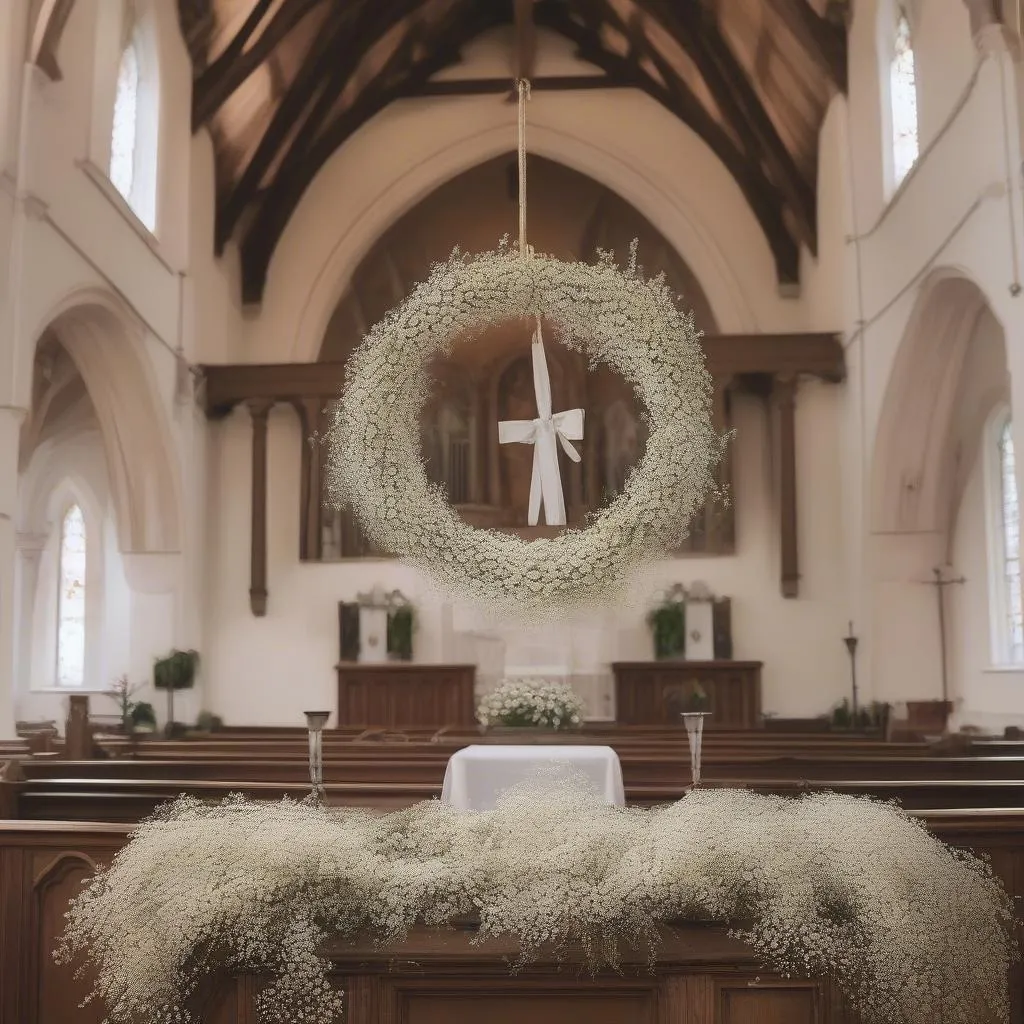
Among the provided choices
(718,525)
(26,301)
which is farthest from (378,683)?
(26,301)

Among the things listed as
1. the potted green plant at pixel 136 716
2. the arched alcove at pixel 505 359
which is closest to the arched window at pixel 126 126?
the arched alcove at pixel 505 359

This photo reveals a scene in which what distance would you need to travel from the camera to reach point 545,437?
7316mm

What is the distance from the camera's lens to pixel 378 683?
1593cm

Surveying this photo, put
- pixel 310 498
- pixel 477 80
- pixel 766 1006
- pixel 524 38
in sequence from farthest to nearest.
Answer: pixel 477 80 < pixel 310 498 < pixel 524 38 < pixel 766 1006

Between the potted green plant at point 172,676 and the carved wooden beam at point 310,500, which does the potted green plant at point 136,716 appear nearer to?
the potted green plant at point 172,676

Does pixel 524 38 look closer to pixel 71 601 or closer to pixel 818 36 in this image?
pixel 818 36

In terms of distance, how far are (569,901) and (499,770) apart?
11.6ft

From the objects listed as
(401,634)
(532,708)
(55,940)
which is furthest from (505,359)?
(55,940)

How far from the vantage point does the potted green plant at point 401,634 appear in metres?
16.2

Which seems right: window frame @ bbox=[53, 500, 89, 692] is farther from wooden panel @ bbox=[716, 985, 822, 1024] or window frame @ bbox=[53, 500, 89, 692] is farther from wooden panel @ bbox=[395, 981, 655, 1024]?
wooden panel @ bbox=[716, 985, 822, 1024]

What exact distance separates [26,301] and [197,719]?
6.66 metres

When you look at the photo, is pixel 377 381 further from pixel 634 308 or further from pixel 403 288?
pixel 403 288

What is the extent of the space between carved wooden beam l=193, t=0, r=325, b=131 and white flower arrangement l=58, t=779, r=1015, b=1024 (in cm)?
1277

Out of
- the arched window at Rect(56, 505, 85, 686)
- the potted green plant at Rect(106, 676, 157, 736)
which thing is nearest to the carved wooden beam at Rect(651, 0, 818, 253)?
the potted green plant at Rect(106, 676, 157, 736)
